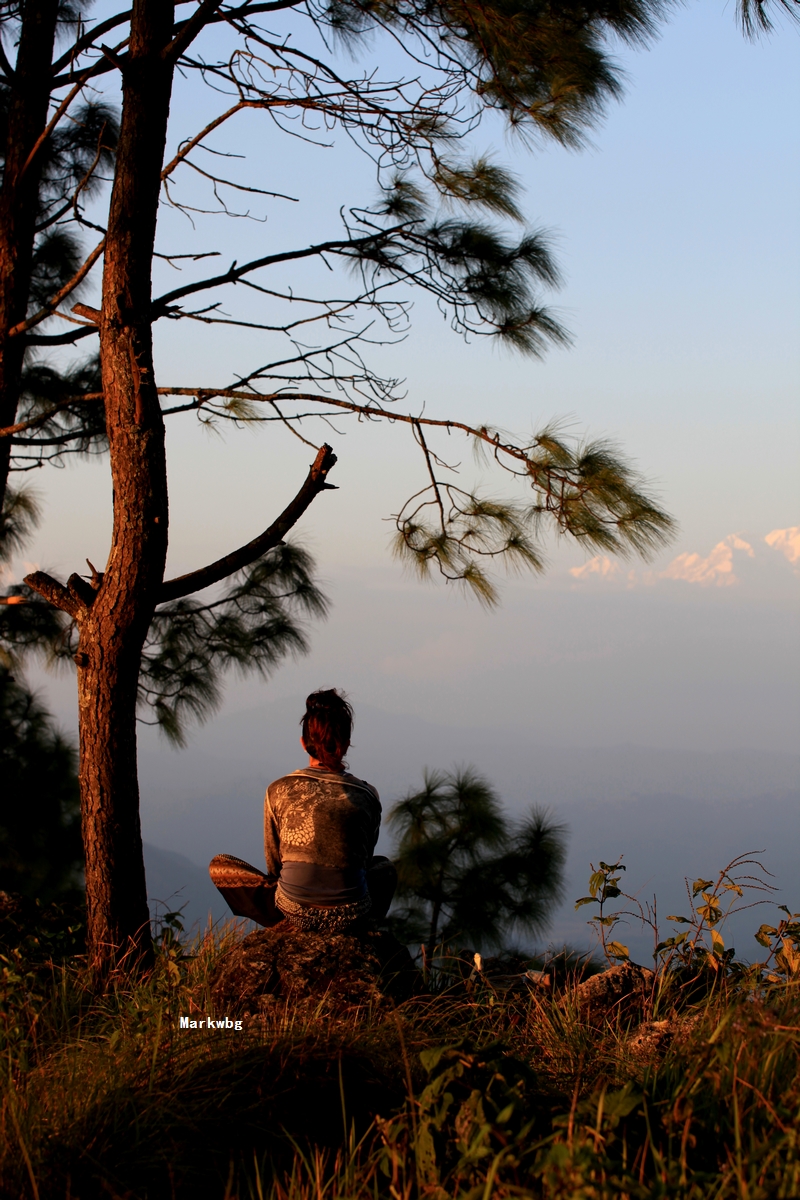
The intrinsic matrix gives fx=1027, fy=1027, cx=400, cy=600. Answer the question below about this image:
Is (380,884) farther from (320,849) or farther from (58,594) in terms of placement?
(58,594)

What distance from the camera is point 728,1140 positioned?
6.30 feet

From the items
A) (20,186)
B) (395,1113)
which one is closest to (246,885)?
(395,1113)

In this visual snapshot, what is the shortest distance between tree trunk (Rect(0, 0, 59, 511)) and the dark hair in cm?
243

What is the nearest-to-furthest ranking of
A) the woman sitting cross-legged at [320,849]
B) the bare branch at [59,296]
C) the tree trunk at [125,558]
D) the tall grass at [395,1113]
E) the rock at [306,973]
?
the tall grass at [395,1113] → the rock at [306,973] → the woman sitting cross-legged at [320,849] → the tree trunk at [125,558] → the bare branch at [59,296]

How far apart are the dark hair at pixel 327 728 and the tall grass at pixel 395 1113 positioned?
30.9 inches

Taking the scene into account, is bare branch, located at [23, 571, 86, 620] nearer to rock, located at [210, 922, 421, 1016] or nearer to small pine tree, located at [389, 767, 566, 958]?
rock, located at [210, 922, 421, 1016]

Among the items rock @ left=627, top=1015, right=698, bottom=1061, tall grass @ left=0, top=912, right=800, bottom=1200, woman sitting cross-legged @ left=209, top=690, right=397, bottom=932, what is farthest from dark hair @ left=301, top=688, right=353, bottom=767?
rock @ left=627, top=1015, right=698, bottom=1061

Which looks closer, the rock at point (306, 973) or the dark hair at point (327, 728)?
the rock at point (306, 973)

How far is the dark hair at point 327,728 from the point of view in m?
3.14

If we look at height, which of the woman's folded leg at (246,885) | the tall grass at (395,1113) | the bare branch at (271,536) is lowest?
the tall grass at (395,1113)

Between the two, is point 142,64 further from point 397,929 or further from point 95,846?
point 397,929

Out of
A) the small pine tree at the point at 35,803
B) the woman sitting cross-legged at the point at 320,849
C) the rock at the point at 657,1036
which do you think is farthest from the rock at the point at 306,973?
the small pine tree at the point at 35,803

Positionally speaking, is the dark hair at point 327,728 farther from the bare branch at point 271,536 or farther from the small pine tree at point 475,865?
the small pine tree at point 475,865

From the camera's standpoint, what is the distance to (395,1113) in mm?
2023
